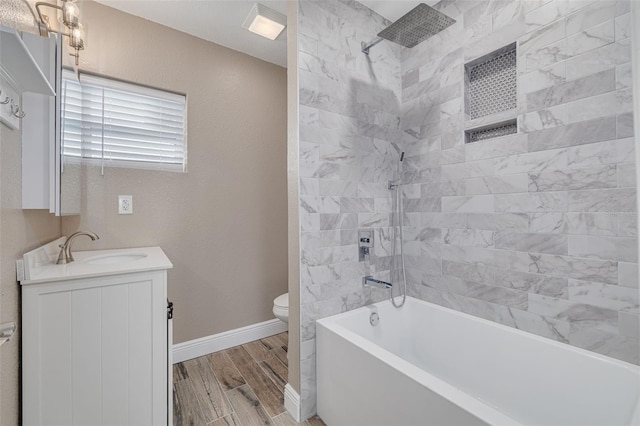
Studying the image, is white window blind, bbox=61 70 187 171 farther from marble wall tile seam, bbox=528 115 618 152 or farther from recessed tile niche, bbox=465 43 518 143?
marble wall tile seam, bbox=528 115 618 152

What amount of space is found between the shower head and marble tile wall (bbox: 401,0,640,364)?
29cm

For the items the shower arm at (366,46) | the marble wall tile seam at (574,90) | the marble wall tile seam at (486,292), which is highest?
the shower arm at (366,46)

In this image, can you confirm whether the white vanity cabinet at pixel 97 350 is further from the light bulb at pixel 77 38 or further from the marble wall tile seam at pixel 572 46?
the marble wall tile seam at pixel 572 46

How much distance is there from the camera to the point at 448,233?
6.16 ft

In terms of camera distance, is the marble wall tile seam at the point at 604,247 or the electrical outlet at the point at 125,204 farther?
the electrical outlet at the point at 125,204

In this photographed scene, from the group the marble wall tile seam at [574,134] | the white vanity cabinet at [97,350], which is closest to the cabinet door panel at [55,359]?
the white vanity cabinet at [97,350]

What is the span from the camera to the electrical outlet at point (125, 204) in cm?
201

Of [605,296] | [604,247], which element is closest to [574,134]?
[604,247]

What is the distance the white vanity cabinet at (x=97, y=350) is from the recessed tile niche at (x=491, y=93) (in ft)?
6.65

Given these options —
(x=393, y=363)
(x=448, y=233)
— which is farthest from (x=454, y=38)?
(x=393, y=363)

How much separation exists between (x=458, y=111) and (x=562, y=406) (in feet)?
5.49

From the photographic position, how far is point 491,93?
1.69m

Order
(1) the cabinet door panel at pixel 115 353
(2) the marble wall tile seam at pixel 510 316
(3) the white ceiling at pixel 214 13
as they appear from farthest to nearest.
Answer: (3) the white ceiling at pixel 214 13 → (2) the marble wall tile seam at pixel 510 316 → (1) the cabinet door panel at pixel 115 353

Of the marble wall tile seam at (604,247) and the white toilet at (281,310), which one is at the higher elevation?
the marble wall tile seam at (604,247)
